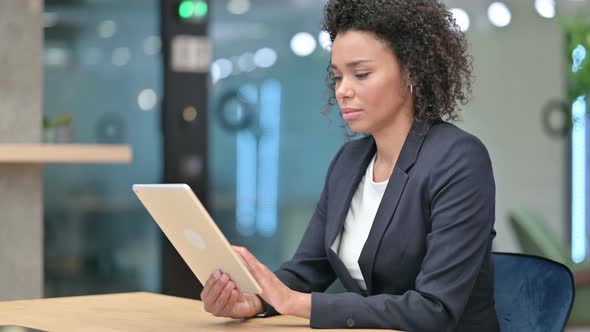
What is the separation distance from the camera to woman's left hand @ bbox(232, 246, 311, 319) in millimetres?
2023

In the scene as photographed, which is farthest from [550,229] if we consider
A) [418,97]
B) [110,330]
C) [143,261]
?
[110,330]

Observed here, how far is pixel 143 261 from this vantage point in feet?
15.9

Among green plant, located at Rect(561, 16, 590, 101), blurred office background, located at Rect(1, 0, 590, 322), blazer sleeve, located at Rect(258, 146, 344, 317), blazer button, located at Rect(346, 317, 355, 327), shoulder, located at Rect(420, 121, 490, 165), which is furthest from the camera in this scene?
green plant, located at Rect(561, 16, 590, 101)

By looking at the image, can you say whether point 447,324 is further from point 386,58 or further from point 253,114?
point 253,114

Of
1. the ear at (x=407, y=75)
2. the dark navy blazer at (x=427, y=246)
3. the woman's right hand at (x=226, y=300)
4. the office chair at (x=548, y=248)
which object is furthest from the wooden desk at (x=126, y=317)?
the office chair at (x=548, y=248)

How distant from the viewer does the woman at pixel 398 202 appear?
2.04 meters

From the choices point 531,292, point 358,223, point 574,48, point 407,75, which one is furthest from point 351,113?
point 574,48

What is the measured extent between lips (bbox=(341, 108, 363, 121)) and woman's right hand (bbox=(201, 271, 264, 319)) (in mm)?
423

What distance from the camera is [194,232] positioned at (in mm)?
1984

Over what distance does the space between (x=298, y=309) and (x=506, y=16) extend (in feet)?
13.0

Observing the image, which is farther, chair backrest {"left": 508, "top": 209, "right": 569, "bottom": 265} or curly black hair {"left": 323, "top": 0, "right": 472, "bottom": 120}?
chair backrest {"left": 508, "top": 209, "right": 569, "bottom": 265}

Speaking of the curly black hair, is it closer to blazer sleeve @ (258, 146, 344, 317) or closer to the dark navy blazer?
the dark navy blazer

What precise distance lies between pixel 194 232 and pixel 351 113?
0.47m

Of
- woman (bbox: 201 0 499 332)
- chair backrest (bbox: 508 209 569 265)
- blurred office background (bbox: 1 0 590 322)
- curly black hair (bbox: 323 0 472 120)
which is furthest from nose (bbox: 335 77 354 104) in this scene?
chair backrest (bbox: 508 209 569 265)
